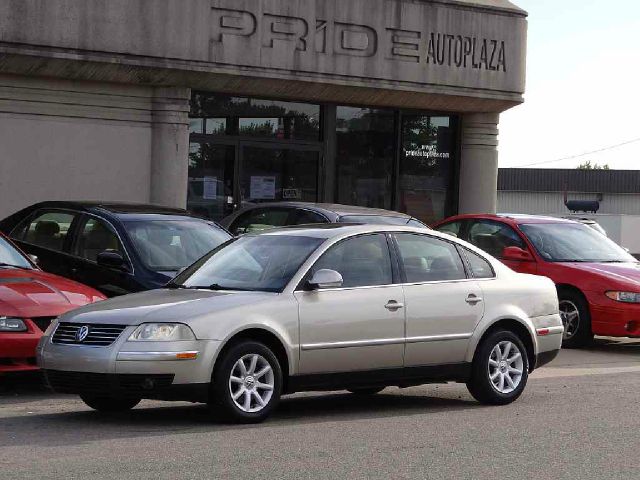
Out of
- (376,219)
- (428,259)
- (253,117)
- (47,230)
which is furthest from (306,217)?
(253,117)

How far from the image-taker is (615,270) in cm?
1595

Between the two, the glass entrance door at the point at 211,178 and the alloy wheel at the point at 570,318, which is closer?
the alloy wheel at the point at 570,318

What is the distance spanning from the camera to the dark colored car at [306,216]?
1475 cm

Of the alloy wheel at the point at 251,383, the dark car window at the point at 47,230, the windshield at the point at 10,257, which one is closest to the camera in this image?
the alloy wheel at the point at 251,383

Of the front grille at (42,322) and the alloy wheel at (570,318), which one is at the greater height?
the front grille at (42,322)

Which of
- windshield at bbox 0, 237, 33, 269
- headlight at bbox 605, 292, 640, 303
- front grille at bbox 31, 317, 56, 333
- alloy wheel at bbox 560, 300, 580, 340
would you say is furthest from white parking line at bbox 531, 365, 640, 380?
windshield at bbox 0, 237, 33, 269

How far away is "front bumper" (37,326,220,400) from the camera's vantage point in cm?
881

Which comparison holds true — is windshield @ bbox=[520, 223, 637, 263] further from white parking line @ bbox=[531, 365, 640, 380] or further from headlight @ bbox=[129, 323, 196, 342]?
headlight @ bbox=[129, 323, 196, 342]

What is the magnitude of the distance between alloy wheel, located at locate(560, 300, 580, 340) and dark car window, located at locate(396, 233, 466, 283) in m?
5.42

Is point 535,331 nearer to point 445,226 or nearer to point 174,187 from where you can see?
point 445,226

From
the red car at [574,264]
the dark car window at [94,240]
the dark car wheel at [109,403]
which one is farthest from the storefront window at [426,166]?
the dark car wheel at [109,403]

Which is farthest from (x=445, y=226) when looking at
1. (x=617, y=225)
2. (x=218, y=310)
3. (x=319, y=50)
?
(x=617, y=225)

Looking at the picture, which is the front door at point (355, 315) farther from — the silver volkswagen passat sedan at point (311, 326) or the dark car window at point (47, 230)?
the dark car window at point (47, 230)

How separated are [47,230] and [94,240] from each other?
1059 mm
